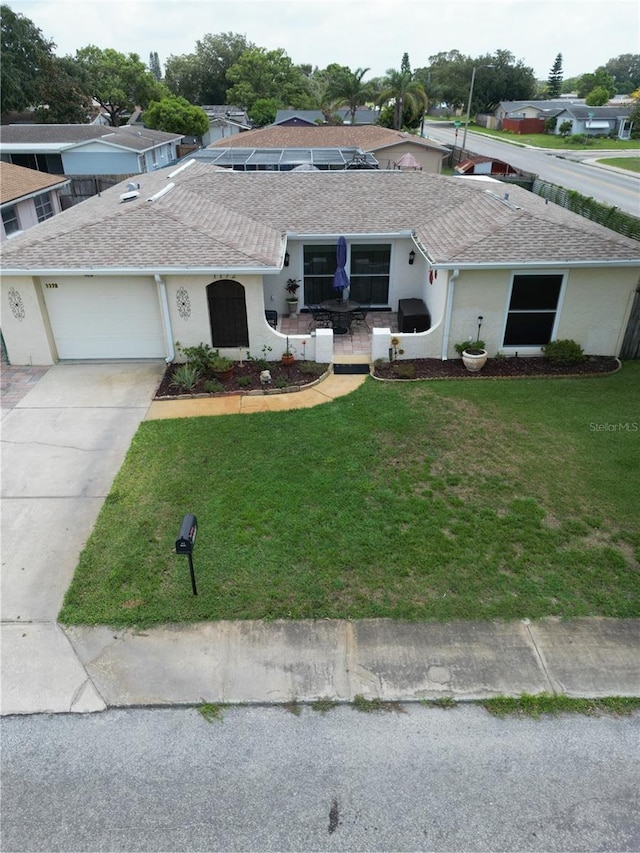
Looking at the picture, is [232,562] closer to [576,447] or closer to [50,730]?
[50,730]

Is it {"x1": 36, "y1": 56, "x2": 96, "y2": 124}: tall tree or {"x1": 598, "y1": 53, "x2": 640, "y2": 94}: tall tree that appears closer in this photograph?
{"x1": 36, "y1": 56, "x2": 96, "y2": 124}: tall tree

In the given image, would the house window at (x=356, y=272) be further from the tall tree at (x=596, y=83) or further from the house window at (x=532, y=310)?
the tall tree at (x=596, y=83)

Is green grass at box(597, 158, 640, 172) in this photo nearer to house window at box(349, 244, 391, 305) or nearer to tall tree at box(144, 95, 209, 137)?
tall tree at box(144, 95, 209, 137)

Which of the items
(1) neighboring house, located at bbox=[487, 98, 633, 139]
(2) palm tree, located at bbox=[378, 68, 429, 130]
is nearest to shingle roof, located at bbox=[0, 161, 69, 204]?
(2) palm tree, located at bbox=[378, 68, 429, 130]

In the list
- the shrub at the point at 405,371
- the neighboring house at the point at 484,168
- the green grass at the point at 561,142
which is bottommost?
the shrub at the point at 405,371

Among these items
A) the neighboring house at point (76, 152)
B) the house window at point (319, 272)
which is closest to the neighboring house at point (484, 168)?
the neighboring house at point (76, 152)

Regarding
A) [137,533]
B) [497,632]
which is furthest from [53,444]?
[497,632]

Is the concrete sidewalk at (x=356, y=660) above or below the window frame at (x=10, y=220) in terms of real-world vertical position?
below
